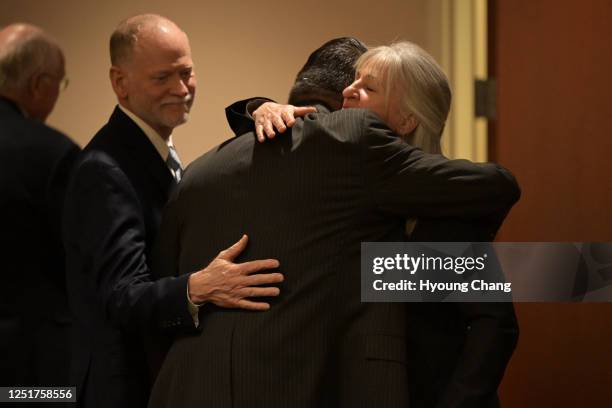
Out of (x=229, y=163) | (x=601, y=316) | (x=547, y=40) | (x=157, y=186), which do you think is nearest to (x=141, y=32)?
(x=157, y=186)

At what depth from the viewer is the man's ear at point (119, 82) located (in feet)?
6.18

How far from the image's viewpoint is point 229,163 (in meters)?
1.49

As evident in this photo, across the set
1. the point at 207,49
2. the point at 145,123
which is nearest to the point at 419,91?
the point at 145,123

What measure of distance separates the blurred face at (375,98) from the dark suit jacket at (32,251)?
65cm

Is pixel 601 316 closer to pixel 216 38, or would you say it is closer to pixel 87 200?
pixel 87 200

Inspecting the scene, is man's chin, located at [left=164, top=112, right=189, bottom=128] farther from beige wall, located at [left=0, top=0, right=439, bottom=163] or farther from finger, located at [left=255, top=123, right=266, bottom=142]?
beige wall, located at [left=0, top=0, right=439, bottom=163]

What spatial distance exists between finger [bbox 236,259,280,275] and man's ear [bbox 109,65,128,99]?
23.7 inches

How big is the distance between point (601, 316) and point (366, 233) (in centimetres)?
76

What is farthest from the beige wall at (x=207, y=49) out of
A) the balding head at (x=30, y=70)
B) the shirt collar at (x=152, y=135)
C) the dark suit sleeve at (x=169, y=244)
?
the dark suit sleeve at (x=169, y=244)

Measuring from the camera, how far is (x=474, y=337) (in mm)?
1393

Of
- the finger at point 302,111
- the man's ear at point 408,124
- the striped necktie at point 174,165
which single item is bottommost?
the striped necktie at point 174,165

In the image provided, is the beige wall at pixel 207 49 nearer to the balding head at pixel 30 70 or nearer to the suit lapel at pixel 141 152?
the balding head at pixel 30 70

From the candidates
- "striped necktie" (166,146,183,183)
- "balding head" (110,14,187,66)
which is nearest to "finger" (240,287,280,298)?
"striped necktie" (166,146,183,183)

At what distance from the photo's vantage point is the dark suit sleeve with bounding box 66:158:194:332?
4.95ft
